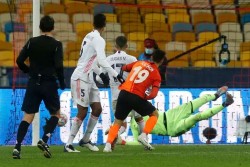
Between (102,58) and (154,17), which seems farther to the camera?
(154,17)

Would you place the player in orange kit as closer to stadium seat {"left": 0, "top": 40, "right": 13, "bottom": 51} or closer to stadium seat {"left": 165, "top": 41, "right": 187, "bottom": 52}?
stadium seat {"left": 0, "top": 40, "right": 13, "bottom": 51}

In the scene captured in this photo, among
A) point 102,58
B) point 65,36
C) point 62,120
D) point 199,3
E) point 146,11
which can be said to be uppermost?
point 199,3

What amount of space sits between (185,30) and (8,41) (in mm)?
4988

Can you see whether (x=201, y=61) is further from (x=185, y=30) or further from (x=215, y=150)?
(x=215, y=150)

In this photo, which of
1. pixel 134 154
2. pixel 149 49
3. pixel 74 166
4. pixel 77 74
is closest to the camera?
pixel 74 166

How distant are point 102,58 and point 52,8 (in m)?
10.1

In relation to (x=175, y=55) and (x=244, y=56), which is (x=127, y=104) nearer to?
(x=175, y=55)

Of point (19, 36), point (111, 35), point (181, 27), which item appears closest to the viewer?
point (19, 36)

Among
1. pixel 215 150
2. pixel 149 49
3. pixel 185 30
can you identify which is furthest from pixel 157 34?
pixel 215 150

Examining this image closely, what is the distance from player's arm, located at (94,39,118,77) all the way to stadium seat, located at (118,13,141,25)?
10008 millimetres

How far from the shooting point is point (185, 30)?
25062 mm

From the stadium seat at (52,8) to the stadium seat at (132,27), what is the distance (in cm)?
167

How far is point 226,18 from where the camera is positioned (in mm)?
25734

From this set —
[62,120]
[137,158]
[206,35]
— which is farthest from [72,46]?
[137,158]
